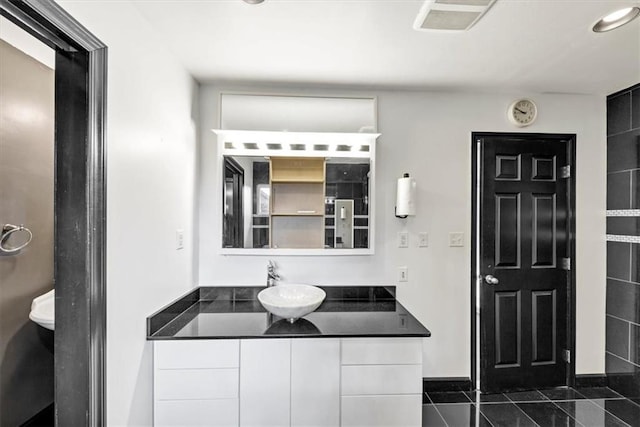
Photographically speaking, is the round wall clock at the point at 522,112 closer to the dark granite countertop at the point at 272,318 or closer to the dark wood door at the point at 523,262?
the dark wood door at the point at 523,262

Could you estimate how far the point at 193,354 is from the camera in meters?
1.78

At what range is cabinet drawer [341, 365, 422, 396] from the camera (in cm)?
181

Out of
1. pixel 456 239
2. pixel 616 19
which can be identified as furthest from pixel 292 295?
pixel 616 19

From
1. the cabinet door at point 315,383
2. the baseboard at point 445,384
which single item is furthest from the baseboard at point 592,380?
the cabinet door at point 315,383

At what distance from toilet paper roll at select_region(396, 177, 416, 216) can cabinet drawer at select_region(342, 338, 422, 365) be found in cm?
95

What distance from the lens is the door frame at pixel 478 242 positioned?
2623 millimetres

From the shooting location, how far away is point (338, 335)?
181 cm

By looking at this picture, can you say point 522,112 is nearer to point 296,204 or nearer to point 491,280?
point 491,280

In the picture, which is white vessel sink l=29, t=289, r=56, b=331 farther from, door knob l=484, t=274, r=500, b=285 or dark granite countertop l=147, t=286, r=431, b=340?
door knob l=484, t=274, r=500, b=285

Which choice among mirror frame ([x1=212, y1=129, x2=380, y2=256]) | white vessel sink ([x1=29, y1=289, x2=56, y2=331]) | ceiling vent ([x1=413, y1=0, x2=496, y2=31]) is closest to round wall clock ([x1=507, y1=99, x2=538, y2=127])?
mirror frame ([x1=212, y1=129, x2=380, y2=256])

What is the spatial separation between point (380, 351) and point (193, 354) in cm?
99

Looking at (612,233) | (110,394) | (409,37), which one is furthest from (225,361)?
(612,233)

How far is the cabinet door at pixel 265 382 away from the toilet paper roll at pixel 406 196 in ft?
4.07

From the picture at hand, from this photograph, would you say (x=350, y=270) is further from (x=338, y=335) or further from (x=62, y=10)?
(x=62, y=10)
